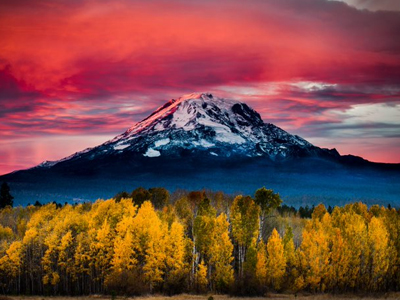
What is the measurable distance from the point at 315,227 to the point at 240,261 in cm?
1988

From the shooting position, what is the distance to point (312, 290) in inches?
3939

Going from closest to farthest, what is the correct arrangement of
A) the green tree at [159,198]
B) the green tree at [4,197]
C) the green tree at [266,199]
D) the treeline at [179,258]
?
the treeline at [179,258]
the green tree at [266,199]
the green tree at [159,198]
the green tree at [4,197]

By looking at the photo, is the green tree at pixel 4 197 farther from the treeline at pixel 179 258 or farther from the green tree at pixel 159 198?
the treeline at pixel 179 258

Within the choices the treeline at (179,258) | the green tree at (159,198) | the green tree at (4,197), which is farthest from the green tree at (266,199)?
the green tree at (4,197)

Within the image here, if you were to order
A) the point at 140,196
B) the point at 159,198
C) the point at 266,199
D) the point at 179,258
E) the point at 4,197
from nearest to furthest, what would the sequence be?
the point at 179,258 → the point at 266,199 → the point at 140,196 → the point at 159,198 → the point at 4,197

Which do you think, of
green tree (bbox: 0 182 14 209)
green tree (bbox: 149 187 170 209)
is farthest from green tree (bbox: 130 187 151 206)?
green tree (bbox: 0 182 14 209)

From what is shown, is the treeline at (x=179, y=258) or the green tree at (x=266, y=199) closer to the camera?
the treeline at (x=179, y=258)

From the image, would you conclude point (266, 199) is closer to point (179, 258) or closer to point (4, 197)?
point (179, 258)

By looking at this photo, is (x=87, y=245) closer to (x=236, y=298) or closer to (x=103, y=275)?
(x=103, y=275)

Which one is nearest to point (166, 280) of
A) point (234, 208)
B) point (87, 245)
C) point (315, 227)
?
point (87, 245)

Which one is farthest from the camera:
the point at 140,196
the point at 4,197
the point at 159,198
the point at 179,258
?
the point at 4,197

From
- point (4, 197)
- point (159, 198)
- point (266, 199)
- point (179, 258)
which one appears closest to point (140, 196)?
point (159, 198)

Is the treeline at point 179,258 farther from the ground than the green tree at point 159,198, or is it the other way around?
the green tree at point 159,198

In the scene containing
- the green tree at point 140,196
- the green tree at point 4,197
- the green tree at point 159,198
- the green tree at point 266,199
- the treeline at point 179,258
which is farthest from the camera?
the green tree at point 4,197
